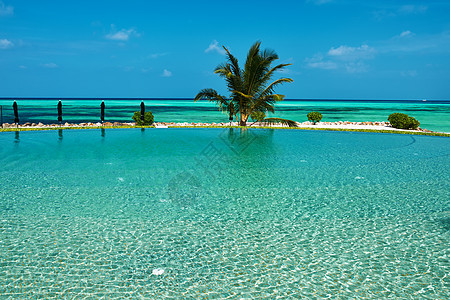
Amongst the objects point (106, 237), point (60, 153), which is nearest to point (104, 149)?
point (60, 153)

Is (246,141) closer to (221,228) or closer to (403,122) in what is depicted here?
(221,228)

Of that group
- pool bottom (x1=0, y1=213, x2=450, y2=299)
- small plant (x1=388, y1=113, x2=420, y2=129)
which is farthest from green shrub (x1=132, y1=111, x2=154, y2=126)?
pool bottom (x1=0, y1=213, x2=450, y2=299)

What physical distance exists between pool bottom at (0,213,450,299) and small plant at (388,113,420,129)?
55.6ft

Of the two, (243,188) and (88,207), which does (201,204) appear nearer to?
(243,188)

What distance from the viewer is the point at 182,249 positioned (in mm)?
4602

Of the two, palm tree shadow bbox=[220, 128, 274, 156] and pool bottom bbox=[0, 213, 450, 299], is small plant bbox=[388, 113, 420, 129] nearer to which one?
palm tree shadow bbox=[220, 128, 274, 156]

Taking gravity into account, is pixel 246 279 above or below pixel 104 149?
below

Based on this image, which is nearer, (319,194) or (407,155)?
(319,194)

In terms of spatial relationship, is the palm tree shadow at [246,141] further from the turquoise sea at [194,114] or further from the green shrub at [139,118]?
the turquoise sea at [194,114]

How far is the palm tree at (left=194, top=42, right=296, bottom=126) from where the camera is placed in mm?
19245

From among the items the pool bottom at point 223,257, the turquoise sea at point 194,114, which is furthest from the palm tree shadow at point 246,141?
the turquoise sea at point 194,114

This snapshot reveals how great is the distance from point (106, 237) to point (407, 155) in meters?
10.9

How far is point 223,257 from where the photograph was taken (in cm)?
439

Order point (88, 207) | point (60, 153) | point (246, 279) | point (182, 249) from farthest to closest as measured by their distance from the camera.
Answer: point (60, 153) → point (88, 207) → point (182, 249) → point (246, 279)
